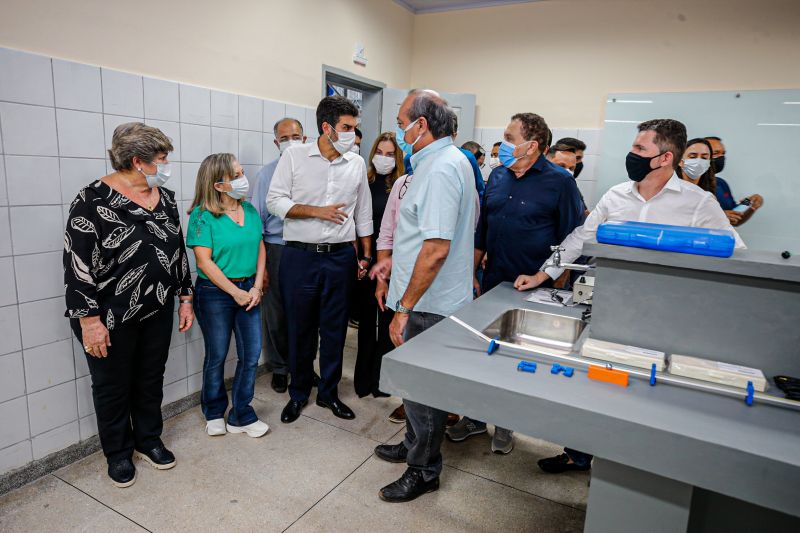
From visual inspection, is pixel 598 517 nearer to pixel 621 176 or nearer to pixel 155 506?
pixel 155 506

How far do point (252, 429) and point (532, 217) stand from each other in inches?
69.7

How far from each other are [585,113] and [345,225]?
103 inches

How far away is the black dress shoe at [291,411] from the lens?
2.76 m

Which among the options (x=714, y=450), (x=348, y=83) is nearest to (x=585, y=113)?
(x=348, y=83)

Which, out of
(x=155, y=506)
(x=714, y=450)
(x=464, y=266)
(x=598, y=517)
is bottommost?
(x=155, y=506)

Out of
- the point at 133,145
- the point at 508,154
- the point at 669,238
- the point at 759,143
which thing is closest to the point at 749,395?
the point at 669,238

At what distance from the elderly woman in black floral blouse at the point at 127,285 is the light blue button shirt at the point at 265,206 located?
0.74 metres

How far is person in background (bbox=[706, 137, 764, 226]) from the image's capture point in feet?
12.3

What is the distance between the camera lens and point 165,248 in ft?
7.11

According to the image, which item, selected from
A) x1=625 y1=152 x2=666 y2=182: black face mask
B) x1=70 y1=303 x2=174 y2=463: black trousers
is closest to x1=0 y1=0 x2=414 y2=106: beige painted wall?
x1=70 y1=303 x2=174 y2=463: black trousers

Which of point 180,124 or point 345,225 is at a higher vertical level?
point 180,124

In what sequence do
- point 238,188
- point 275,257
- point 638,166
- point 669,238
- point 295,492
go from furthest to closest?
point 275,257, point 238,188, point 295,492, point 638,166, point 669,238

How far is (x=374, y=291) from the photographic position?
9.91 feet

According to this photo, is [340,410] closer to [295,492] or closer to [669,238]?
[295,492]
